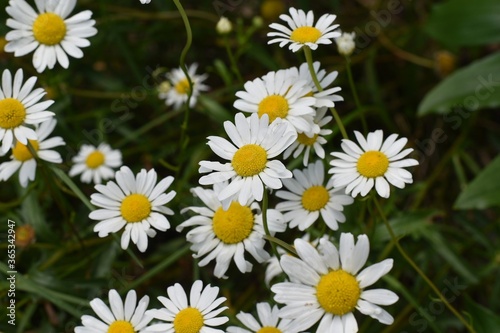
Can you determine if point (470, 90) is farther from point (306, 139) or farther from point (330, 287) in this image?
point (330, 287)

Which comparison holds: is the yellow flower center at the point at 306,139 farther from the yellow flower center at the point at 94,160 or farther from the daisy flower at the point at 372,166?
the yellow flower center at the point at 94,160

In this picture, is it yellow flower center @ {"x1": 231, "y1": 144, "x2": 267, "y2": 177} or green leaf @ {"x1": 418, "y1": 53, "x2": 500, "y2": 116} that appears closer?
yellow flower center @ {"x1": 231, "y1": 144, "x2": 267, "y2": 177}

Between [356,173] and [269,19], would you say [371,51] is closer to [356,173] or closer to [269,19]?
[269,19]

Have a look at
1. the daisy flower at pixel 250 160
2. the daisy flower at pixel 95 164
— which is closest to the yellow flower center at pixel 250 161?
the daisy flower at pixel 250 160

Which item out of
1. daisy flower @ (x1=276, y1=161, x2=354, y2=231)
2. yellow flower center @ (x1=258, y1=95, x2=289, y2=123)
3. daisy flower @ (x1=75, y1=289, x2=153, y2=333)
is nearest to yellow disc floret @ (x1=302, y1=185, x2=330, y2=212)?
daisy flower @ (x1=276, y1=161, x2=354, y2=231)

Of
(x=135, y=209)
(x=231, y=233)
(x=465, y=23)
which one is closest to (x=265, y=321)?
(x=231, y=233)

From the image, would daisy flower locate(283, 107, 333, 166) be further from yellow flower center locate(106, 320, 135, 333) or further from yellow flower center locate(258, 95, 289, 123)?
yellow flower center locate(106, 320, 135, 333)

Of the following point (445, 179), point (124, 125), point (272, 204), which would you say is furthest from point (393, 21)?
point (124, 125)

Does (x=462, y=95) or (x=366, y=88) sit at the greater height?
(x=366, y=88)
